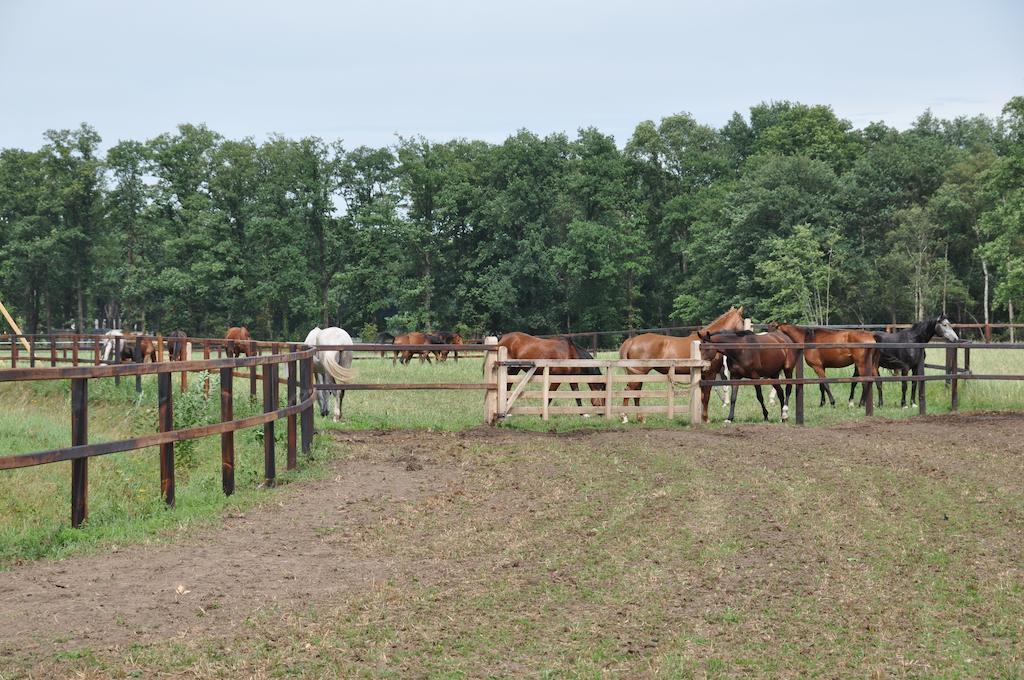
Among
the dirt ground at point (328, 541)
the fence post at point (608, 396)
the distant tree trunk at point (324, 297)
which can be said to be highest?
the distant tree trunk at point (324, 297)

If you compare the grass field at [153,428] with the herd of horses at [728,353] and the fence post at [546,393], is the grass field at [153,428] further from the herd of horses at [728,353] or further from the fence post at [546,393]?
the herd of horses at [728,353]

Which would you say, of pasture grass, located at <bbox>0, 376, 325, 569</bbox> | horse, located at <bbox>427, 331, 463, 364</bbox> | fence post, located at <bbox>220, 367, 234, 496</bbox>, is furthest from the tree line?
fence post, located at <bbox>220, 367, 234, 496</bbox>

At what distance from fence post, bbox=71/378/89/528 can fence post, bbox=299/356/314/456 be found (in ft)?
13.3

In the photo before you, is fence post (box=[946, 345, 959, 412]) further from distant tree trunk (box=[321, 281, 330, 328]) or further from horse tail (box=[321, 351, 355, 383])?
distant tree trunk (box=[321, 281, 330, 328])

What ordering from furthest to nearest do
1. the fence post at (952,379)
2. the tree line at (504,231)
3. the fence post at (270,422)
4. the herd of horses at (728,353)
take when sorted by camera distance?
1. the tree line at (504,231)
2. the fence post at (952,379)
3. the herd of horses at (728,353)
4. the fence post at (270,422)

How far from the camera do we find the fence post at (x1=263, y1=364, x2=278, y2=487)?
927 cm

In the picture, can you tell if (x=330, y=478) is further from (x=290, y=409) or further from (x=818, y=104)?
(x=818, y=104)

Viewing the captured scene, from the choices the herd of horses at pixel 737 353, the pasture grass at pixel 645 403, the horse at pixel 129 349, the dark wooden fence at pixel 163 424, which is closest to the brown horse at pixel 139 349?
the horse at pixel 129 349

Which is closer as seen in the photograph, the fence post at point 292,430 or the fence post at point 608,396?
the fence post at point 292,430

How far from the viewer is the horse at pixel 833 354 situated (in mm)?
18359

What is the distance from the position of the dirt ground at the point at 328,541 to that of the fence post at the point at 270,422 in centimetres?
28

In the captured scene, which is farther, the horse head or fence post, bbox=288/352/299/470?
the horse head

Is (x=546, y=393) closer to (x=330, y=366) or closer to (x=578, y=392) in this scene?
(x=578, y=392)

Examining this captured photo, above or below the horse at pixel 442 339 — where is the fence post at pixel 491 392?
Result: below
